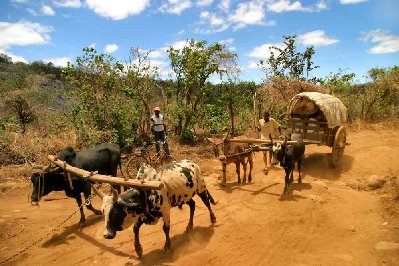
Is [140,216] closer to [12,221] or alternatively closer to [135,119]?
[12,221]

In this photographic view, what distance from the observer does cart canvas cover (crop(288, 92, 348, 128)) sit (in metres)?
10.8

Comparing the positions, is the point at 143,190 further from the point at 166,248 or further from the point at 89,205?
the point at 89,205

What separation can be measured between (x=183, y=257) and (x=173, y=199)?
1042 millimetres

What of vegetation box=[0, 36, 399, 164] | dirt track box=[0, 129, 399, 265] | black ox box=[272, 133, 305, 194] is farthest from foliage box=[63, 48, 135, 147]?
black ox box=[272, 133, 305, 194]

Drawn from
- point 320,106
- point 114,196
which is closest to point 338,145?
point 320,106

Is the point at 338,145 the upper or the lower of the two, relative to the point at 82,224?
upper

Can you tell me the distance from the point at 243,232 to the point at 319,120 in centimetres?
633

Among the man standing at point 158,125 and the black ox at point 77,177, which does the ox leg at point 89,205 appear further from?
the man standing at point 158,125

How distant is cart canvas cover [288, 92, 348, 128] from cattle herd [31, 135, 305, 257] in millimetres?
1907

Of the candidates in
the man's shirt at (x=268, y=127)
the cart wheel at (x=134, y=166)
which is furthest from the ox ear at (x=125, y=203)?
the man's shirt at (x=268, y=127)

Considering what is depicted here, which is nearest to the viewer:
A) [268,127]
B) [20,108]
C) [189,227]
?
[189,227]

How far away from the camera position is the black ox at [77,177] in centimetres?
715

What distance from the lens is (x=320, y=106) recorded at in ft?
35.4

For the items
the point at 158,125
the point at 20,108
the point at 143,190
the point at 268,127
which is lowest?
the point at 143,190
